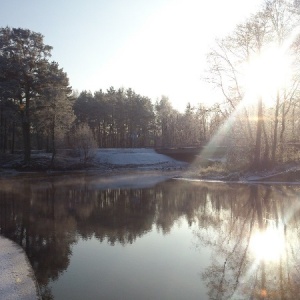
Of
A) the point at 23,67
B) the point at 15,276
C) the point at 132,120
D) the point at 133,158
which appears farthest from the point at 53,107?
the point at 15,276

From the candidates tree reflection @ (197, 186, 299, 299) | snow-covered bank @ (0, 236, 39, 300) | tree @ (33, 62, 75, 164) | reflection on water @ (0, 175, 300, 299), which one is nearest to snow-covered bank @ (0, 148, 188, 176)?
tree @ (33, 62, 75, 164)

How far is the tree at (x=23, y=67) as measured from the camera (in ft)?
135

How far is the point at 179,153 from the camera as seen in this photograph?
194 ft

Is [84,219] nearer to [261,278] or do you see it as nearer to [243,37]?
[261,278]

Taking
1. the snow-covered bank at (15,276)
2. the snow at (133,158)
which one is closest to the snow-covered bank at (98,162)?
the snow at (133,158)

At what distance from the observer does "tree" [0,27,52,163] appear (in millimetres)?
41188

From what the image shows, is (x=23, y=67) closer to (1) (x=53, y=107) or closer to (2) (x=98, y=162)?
(1) (x=53, y=107)

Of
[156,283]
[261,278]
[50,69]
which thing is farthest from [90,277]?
[50,69]

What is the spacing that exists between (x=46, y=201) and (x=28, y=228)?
22.1 ft

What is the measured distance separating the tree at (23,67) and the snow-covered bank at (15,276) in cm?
3412

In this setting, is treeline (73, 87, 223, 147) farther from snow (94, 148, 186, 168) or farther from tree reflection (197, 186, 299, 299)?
tree reflection (197, 186, 299, 299)

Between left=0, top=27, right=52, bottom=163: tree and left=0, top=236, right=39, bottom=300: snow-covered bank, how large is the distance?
34.1 m

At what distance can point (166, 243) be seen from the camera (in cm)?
1118

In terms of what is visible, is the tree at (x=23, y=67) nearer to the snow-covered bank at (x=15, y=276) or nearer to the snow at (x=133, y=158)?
the snow at (x=133, y=158)
